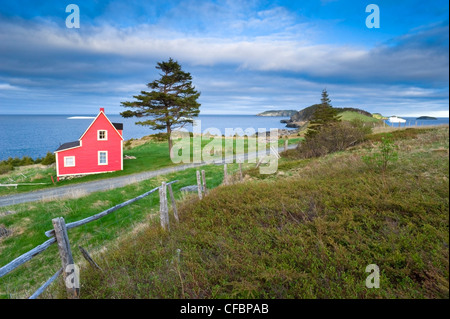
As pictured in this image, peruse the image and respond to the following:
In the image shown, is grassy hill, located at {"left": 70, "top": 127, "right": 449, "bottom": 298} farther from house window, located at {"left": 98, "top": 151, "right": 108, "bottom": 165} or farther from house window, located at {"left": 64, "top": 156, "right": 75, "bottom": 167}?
house window, located at {"left": 64, "top": 156, "right": 75, "bottom": 167}

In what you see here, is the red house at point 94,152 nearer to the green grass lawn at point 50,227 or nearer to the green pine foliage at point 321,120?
the green grass lawn at point 50,227

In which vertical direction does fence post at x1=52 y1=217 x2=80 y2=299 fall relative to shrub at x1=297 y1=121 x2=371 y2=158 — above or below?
below

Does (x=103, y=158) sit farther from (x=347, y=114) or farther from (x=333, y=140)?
(x=347, y=114)

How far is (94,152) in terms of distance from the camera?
2809 centimetres

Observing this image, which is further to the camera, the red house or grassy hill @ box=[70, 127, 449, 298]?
the red house

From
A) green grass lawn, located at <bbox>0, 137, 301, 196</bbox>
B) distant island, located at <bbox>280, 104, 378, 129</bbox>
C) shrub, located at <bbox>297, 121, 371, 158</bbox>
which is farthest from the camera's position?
distant island, located at <bbox>280, 104, 378, 129</bbox>

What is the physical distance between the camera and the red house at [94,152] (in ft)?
87.6

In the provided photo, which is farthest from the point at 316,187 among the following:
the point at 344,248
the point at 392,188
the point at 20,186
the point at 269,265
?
the point at 20,186

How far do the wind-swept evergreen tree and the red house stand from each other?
120 inches

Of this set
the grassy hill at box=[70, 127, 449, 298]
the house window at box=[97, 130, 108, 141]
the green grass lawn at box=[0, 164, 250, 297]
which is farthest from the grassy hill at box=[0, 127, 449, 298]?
the house window at box=[97, 130, 108, 141]

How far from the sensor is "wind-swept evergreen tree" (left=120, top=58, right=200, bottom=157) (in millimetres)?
29984

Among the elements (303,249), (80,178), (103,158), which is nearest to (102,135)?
(103,158)

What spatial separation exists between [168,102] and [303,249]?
3016cm

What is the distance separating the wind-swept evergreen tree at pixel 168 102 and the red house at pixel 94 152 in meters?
3.05
